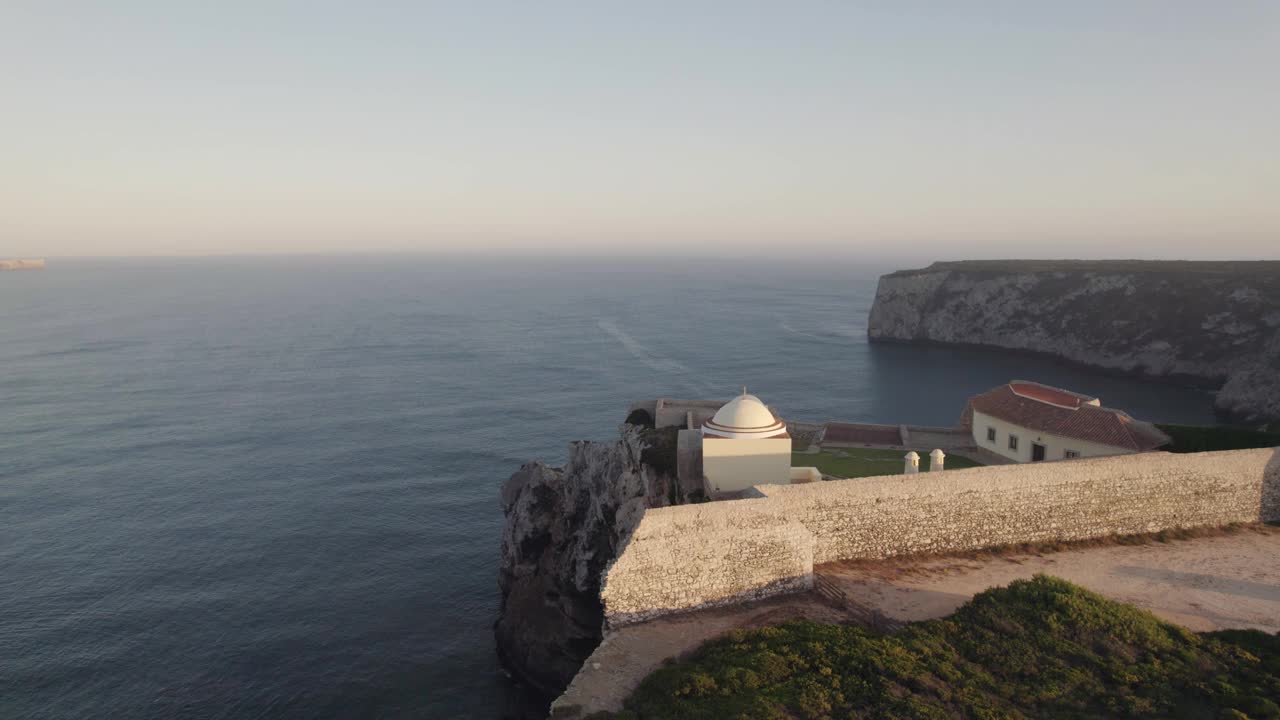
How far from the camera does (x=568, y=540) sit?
1195 inches

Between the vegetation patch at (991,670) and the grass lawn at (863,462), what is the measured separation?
31.0ft

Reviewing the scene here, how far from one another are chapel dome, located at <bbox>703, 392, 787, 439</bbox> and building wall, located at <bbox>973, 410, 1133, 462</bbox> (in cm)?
1215

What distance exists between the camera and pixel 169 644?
1115 inches

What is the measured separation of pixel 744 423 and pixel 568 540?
10642 millimetres

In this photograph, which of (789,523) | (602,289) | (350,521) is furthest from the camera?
(602,289)

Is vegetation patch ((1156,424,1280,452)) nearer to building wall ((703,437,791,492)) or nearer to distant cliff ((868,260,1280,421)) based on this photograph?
building wall ((703,437,791,492))

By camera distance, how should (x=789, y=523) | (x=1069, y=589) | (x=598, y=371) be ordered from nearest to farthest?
(x=1069, y=589) → (x=789, y=523) → (x=598, y=371)

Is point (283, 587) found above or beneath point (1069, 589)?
beneath

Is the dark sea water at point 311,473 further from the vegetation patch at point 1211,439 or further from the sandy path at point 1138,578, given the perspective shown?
the vegetation patch at point 1211,439

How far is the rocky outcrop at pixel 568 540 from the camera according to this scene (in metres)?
27.2

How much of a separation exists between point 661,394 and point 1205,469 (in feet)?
144

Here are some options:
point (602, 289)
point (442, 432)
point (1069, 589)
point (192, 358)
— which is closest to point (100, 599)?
point (442, 432)

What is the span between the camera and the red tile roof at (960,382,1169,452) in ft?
90.6

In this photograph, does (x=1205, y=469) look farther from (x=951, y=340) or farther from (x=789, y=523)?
(x=951, y=340)
